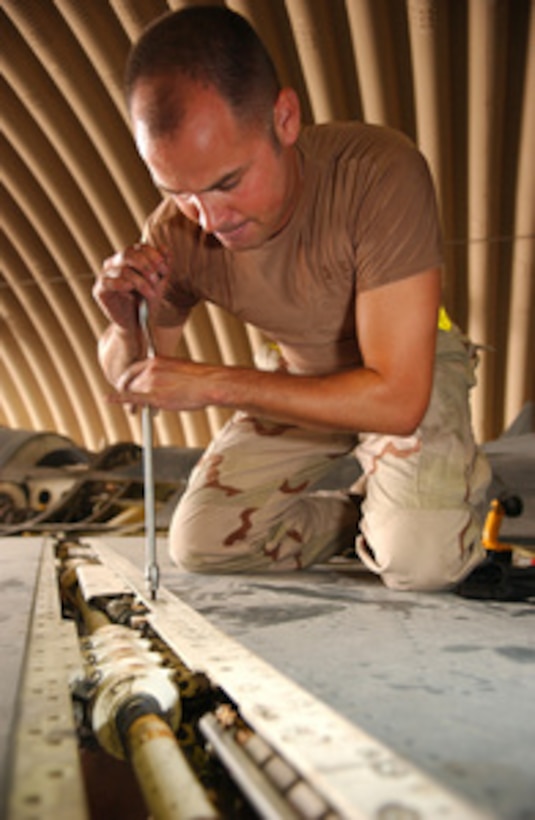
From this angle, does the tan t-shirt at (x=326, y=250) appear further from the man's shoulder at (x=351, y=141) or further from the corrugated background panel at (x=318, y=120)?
the corrugated background panel at (x=318, y=120)

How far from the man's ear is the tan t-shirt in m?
0.22

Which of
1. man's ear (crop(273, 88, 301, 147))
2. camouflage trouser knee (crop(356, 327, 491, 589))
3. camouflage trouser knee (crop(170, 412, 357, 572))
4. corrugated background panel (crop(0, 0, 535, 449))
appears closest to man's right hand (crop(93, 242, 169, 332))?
man's ear (crop(273, 88, 301, 147))

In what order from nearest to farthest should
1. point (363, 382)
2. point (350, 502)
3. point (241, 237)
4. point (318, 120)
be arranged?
point (363, 382), point (241, 237), point (350, 502), point (318, 120)

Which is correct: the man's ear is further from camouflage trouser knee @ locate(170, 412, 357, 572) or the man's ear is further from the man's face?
camouflage trouser knee @ locate(170, 412, 357, 572)

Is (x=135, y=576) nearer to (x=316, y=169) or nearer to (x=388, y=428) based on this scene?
(x=388, y=428)

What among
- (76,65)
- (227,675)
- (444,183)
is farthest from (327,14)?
(227,675)

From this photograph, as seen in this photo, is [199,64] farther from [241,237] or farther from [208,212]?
[241,237]

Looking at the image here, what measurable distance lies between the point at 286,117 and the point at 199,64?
0.28 m

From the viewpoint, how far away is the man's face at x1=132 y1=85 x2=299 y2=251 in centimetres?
174

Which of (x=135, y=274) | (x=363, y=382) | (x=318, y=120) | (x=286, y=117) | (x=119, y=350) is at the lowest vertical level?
(x=363, y=382)

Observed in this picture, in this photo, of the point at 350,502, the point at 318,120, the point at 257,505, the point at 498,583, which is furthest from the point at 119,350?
the point at 318,120

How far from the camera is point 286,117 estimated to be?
75.9 inches

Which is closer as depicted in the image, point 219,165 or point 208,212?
point 219,165

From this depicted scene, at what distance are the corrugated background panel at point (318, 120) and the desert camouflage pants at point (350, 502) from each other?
1475 millimetres
